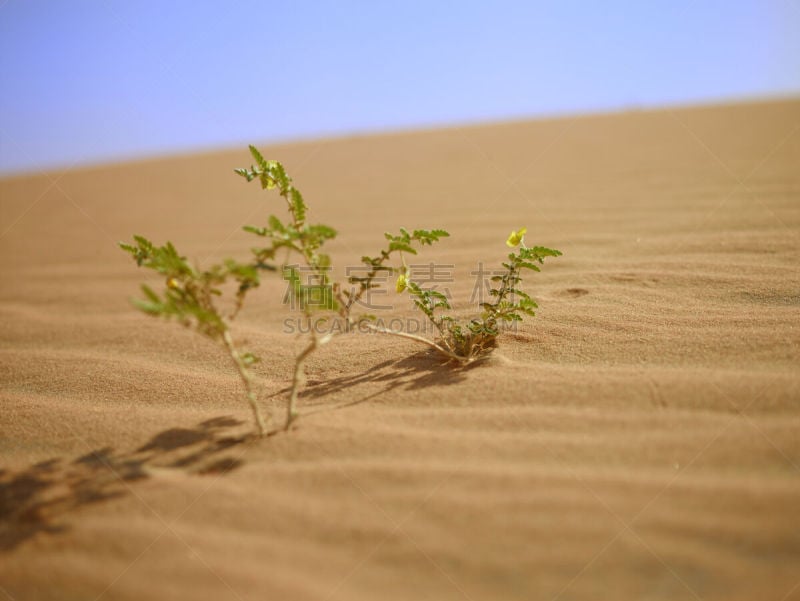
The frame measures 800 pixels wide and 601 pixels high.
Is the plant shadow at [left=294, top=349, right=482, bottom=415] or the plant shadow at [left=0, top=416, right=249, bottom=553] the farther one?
the plant shadow at [left=294, top=349, right=482, bottom=415]

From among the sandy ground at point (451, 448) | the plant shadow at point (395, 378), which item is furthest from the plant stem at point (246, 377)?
the plant shadow at point (395, 378)

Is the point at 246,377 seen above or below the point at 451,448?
above

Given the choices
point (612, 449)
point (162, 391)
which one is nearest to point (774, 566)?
point (612, 449)

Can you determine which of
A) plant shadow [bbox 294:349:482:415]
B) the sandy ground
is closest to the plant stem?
the sandy ground

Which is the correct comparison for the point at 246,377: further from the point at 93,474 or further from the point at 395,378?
the point at 395,378

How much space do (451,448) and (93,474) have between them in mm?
1114

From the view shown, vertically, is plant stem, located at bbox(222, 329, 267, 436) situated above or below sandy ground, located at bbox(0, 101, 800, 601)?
above

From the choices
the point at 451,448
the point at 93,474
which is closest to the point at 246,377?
the point at 93,474

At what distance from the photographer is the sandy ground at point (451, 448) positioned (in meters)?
1.28

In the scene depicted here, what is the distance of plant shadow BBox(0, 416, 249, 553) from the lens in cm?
148

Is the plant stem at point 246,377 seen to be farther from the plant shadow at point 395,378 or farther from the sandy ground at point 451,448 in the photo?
the plant shadow at point 395,378

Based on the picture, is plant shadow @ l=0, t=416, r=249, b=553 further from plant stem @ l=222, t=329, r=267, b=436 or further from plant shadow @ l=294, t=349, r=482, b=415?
plant shadow @ l=294, t=349, r=482, b=415

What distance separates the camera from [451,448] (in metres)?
1.65

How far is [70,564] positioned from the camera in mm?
1356
